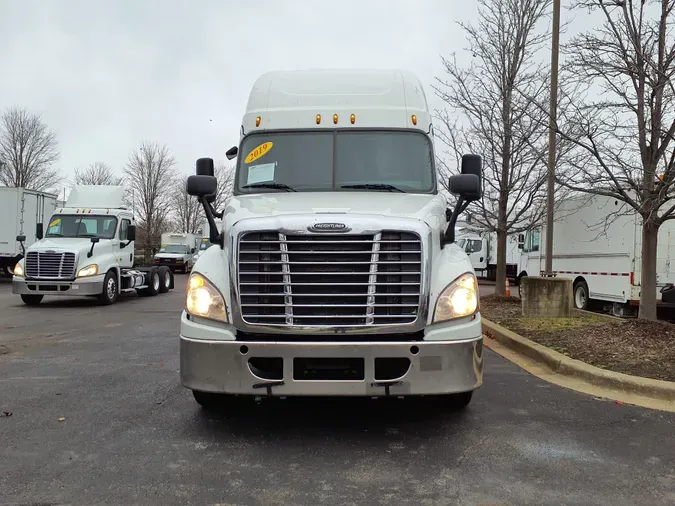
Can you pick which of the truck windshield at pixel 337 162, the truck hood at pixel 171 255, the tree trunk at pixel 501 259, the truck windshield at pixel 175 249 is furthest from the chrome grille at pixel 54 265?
the truck windshield at pixel 175 249

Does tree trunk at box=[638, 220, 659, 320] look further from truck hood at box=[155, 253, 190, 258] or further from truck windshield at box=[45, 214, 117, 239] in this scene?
truck hood at box=[155, 253, 190, 258]

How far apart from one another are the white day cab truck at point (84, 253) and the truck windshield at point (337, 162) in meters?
10.1

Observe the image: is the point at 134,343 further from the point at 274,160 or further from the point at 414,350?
the point at 414,350

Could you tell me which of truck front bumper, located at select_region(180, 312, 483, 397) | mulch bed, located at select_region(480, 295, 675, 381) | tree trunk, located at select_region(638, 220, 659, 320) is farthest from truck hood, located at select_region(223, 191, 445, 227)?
tree trunk, located at select_region(638, 220, 659, 320)

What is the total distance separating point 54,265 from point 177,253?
73.9ft

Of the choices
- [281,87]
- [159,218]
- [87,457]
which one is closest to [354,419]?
[87,457]

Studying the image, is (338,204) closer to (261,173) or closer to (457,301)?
(261,173)

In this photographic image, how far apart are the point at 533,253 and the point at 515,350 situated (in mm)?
10944

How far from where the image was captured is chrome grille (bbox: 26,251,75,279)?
13609 millimetres

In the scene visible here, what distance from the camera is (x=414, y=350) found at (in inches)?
153

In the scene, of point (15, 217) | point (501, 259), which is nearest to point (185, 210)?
point (15, 217)

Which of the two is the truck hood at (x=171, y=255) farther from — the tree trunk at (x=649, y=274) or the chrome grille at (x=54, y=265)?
the tree trunk at (x=649, y=274)

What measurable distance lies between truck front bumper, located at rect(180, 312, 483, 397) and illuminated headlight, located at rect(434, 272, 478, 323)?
16 cm

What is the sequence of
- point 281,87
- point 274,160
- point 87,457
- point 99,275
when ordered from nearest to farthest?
point 87,457 → point 274,160 → point 281,87 → point 99,275
